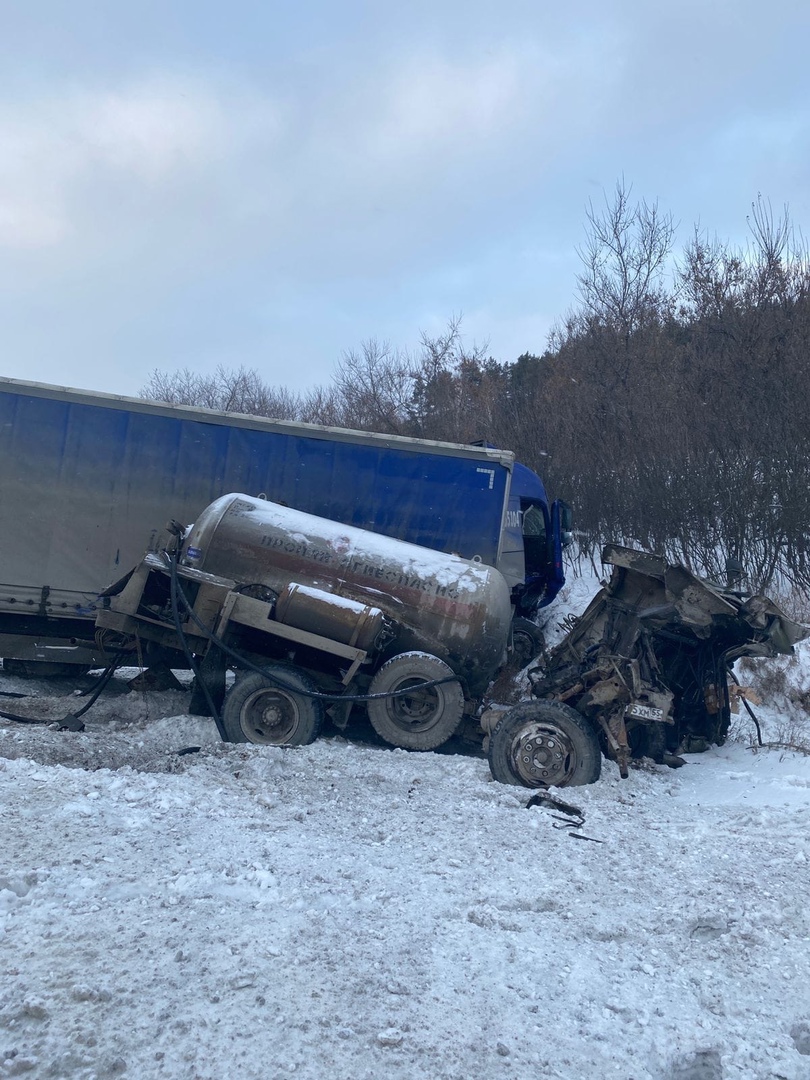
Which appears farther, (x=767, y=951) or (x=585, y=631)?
(x=585, y=631)

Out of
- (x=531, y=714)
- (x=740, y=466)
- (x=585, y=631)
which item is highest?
(x=740, y=466)

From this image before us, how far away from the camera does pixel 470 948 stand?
12.6 ft

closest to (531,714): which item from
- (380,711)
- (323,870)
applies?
(380,711)

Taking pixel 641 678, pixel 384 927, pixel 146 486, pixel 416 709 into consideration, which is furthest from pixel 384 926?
pixel 146 486

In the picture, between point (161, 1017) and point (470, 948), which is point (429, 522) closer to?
point (470, 948)

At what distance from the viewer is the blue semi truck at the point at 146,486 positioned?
388 inches

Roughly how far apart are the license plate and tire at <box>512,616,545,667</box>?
5.11 metres

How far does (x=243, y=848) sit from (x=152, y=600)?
13.1 ft

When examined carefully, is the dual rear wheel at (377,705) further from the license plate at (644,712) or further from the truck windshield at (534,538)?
the truck windshield at (534,538)

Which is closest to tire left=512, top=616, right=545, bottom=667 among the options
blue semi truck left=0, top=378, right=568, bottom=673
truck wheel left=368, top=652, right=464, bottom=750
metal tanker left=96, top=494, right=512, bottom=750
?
blue semi truck left=0, top=378, right=568, bottom=673

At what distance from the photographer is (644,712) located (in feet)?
22.2

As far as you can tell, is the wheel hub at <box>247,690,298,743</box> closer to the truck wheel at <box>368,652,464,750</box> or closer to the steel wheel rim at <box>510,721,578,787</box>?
the truck wheel at <box>368,652,464,750</box>

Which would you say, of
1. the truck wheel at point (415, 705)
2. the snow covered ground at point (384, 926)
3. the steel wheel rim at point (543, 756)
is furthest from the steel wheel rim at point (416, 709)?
the steel wheel rim at point (543, 756)

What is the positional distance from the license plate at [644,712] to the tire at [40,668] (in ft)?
21.4
